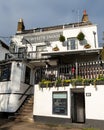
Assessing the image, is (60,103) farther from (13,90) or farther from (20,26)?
(20,26)

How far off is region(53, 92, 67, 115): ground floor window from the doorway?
1.73ft

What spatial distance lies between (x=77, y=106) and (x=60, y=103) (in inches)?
51.2

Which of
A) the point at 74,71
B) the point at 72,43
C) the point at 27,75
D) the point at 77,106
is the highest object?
the point at 72,43

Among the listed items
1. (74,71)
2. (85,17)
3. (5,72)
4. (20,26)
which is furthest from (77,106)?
(20,26)

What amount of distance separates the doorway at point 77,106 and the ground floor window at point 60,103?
0.53 meters

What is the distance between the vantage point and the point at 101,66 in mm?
10906

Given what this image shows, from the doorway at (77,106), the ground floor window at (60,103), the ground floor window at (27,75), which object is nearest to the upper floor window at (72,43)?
the ground floor window at (27,75)

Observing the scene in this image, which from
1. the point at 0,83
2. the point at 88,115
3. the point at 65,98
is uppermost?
the point at 0,83

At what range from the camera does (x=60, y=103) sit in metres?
10.9

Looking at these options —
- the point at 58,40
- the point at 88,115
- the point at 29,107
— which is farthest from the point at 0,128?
the point at 58,40

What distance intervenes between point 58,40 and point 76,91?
30.0 feet

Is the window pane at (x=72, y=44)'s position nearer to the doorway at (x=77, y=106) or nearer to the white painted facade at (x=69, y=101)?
the doorway at (x=77, y=106)

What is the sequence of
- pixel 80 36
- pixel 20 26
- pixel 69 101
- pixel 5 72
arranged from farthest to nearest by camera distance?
pixel 20 26 → pixel 80 36 → pixel 5 72 → pixel 69 101

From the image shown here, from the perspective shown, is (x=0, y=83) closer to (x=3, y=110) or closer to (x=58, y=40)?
(x=3, y=110)
